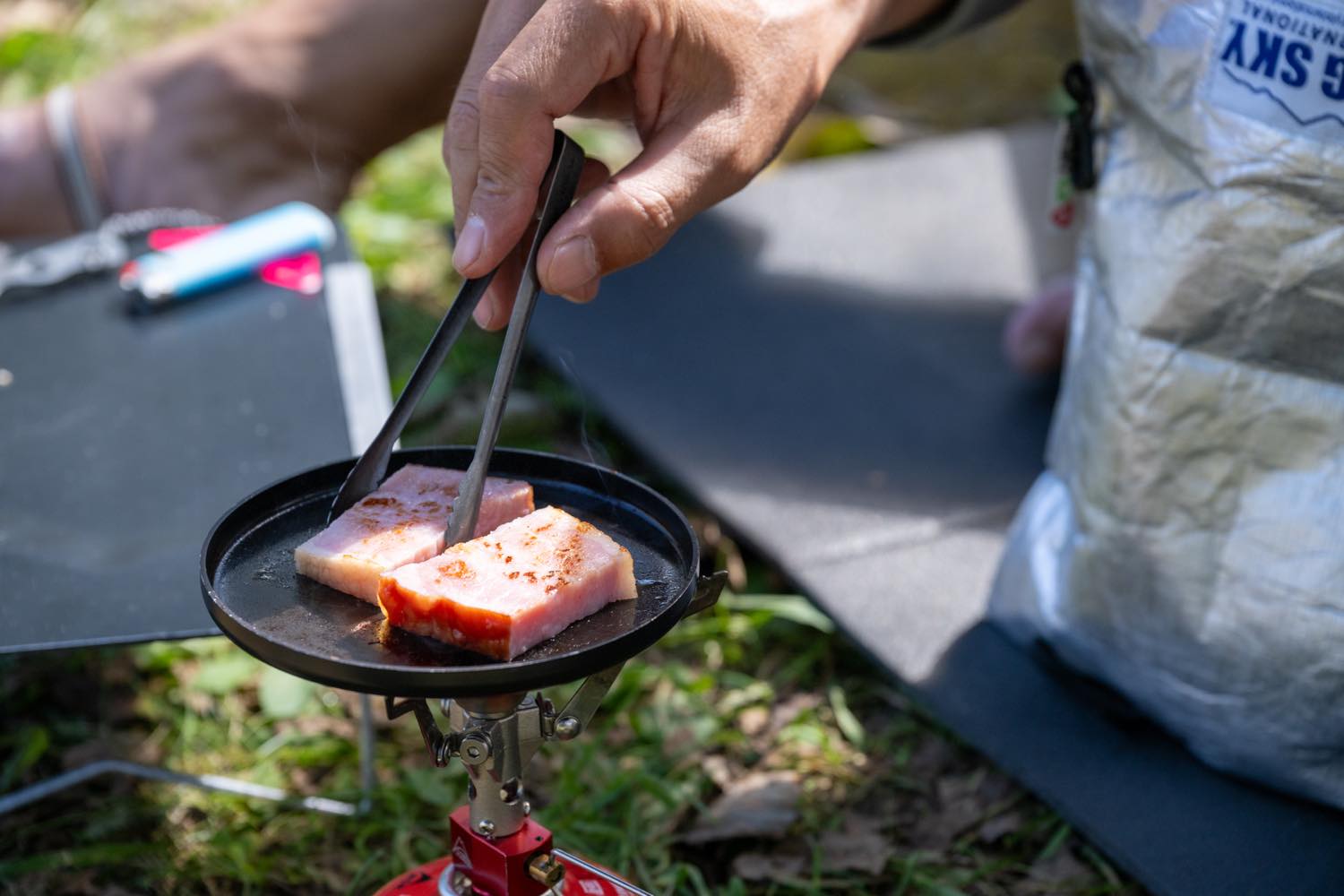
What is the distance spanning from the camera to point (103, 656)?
1.82 m

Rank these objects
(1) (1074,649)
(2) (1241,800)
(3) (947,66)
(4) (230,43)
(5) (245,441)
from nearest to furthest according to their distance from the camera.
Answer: (2) (1241,800)
(1) (1074,649)
(5) (245,441)
(4) (230,43)
(3) (947,66)

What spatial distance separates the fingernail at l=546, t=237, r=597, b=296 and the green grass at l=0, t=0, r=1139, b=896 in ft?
2.15

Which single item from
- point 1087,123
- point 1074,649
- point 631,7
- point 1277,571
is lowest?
point 1074,649

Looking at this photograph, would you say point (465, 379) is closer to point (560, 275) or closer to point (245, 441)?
point (245, 441)

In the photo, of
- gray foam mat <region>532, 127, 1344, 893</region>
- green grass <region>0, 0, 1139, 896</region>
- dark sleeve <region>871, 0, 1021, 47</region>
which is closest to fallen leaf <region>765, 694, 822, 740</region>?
green grass <region>0, 0, 1139, 896</region>

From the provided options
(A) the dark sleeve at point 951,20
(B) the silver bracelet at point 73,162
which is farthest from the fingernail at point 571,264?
(B) the silver bracelet at point 73,162

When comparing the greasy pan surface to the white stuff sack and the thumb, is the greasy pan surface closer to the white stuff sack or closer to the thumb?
the thumb

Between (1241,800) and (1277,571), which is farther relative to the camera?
(1241,800)

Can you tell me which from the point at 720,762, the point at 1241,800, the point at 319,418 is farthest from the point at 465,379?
the point at 1241,800

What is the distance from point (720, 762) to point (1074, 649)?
448 millimetres

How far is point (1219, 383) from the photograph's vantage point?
1.35m

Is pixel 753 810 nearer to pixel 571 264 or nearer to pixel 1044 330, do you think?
pixel 571 264

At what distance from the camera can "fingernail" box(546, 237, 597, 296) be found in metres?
1.11

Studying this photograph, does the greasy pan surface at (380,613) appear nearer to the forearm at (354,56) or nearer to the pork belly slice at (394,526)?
the pork belly slice at (394,526)
